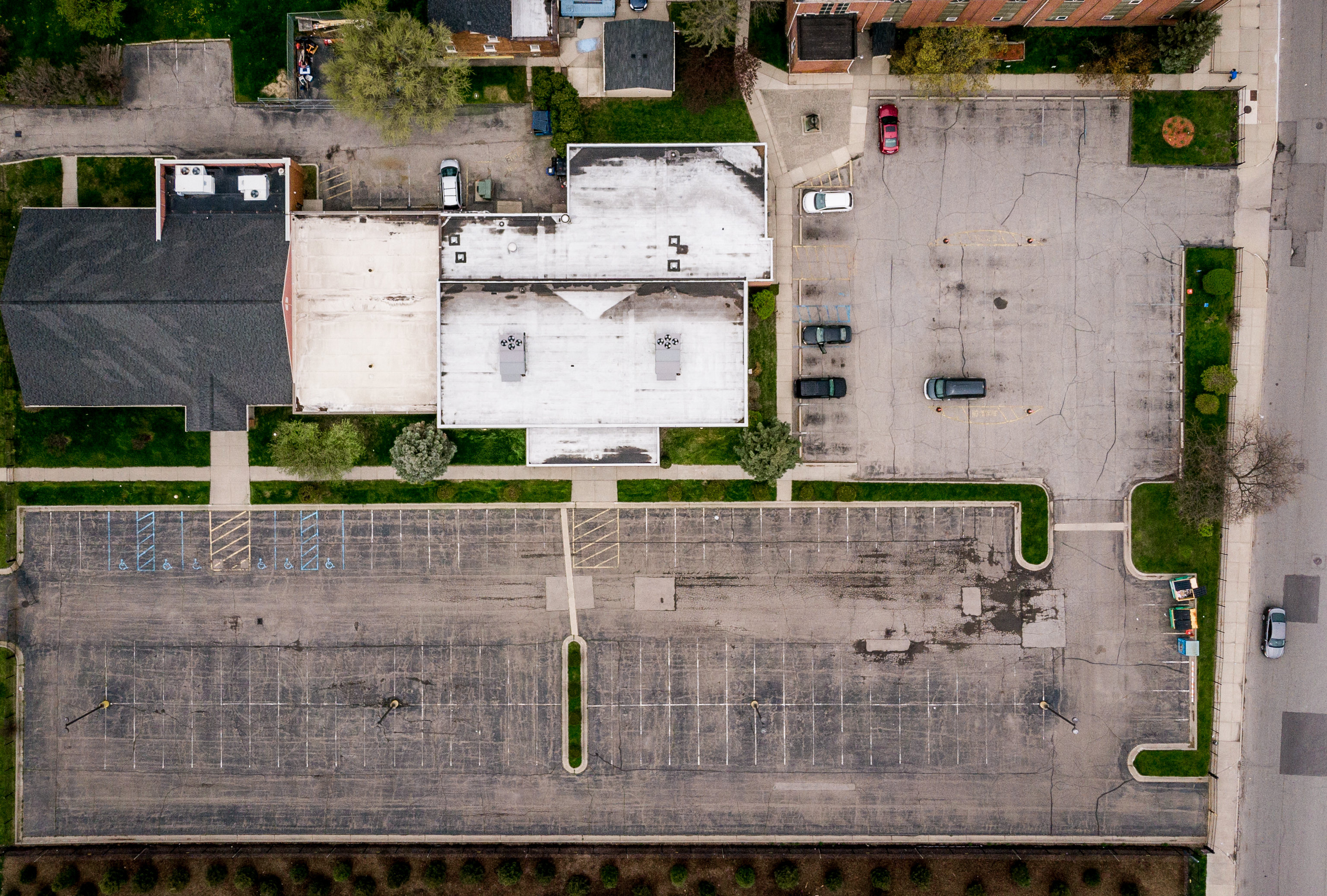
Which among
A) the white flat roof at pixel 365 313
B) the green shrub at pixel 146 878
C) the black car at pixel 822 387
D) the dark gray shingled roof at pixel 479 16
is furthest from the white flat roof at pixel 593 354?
the green shrub at pixel 146 878

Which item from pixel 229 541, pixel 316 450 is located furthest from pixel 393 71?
pixel 229 541

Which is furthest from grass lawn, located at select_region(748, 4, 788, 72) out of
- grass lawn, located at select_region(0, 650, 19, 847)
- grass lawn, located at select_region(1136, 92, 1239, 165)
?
grass lawn, located at select_region(0, 650, 19, 847)

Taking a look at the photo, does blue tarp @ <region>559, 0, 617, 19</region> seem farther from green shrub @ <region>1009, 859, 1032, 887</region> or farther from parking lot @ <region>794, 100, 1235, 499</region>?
green shrub @ <region>1009, 859, 1032, 887</region>

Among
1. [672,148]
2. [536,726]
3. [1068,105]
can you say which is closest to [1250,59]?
[1068,105]

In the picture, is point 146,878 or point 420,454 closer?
point 420,454

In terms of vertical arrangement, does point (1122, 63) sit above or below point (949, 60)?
above

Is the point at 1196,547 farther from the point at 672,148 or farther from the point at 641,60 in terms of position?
the point at 641,60

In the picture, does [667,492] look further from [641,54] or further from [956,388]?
[641,54]

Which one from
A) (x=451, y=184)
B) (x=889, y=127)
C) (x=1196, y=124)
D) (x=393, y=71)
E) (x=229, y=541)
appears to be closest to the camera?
(x=393, y=71)
